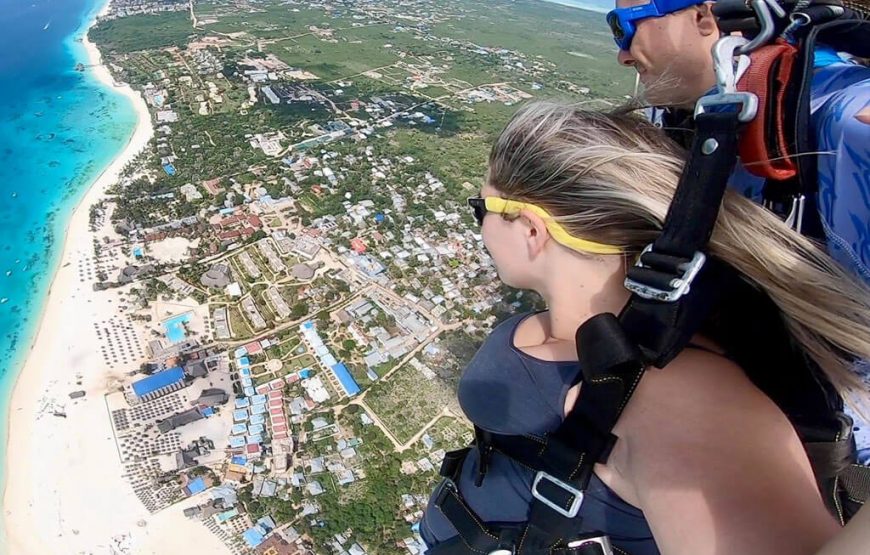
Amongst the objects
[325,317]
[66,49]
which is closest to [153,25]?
[66,49]

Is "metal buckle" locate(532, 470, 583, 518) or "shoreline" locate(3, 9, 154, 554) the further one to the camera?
"shoreline" locate(3, 9, 154, 554)

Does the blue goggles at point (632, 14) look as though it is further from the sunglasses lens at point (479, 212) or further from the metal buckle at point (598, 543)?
the metal buckle at point (598, 543)

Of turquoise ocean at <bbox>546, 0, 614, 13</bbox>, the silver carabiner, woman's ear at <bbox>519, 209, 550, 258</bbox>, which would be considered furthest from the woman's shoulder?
turquoise ocean at <bbox>546, 0, 614, 13</bbox>

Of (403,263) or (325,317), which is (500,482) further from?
(403,263)

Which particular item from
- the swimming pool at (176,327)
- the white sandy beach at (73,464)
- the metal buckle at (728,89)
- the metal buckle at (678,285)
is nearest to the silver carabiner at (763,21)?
the metal buckle at (728,89)

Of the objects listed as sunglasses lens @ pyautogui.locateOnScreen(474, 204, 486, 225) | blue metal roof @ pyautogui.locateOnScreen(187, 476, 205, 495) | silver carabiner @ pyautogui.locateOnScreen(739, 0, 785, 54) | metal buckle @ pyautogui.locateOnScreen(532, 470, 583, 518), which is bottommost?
blue metal roof @ pyautogui.locateOnScreen(187, 476, 205, 495)

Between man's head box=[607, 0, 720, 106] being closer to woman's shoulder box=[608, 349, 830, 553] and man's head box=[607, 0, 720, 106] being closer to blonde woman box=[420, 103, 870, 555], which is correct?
blonde woman box=[420, 103, 870, 555]
